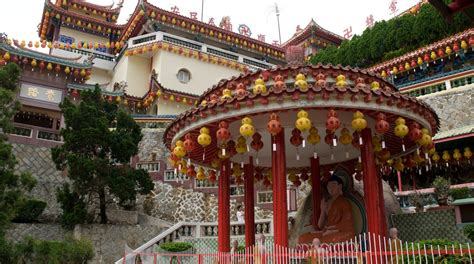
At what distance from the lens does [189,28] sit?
3672 centimetres

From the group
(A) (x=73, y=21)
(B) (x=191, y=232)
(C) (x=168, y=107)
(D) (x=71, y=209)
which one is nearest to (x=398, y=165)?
(B) (x=191, y=232)

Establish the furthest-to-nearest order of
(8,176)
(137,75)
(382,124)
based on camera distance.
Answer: (137,75)
(8,176)
(382,124)

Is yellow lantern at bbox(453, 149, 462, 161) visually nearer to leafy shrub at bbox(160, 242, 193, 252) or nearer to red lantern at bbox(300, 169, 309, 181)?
red lantern at bbox(300, 169, 309, 181)

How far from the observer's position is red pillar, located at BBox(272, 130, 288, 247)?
825 cm

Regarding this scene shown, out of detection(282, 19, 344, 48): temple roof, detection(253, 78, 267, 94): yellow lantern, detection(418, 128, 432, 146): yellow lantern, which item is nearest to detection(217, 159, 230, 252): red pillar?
detection(253, 78, 267, 94): yellow lantern

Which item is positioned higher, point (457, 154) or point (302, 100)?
point (457, 154)

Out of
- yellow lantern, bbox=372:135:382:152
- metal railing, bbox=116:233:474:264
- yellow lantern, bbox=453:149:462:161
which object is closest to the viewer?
metal railing, bbox=116:233:474:264

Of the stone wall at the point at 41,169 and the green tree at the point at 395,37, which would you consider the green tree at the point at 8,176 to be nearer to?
the stone wall at the point at 41,169

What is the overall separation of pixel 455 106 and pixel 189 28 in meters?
22.7

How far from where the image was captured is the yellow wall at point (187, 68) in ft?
115

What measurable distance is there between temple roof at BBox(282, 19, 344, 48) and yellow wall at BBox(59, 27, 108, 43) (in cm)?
1926

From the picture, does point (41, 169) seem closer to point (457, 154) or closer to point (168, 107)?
point (168, 107)

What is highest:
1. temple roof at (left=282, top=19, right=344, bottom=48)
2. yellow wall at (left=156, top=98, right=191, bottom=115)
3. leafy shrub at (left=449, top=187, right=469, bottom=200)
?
temple roof at (left=282, top=19, right=344, bottom=48)

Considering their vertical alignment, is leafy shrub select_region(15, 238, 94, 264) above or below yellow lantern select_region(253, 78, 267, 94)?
below
